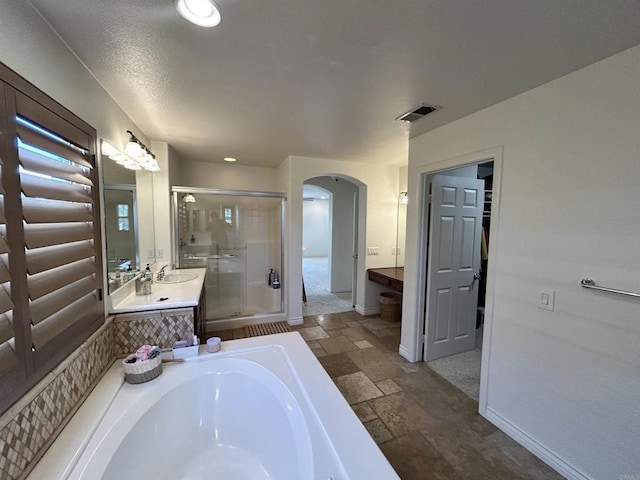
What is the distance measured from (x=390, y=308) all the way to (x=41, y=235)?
381cm

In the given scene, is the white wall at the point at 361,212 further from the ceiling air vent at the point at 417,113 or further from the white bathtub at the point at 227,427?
the white bathtub at the point at 227,427

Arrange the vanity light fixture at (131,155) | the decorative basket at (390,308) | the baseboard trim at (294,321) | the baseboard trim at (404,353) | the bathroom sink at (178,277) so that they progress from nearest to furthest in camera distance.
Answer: the vanity light fixture at (131,155) → the bathroom sink at (178,277) → the baseboard trim at (404,353) → the baseboard trim at (294,321) → the decorative basket at (390,308)

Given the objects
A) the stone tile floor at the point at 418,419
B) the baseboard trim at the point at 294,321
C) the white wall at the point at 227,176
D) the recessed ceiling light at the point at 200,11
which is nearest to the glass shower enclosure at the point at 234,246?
the baseboard trim at the point at 294,321

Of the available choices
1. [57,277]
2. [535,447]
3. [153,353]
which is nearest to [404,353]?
[535,447]

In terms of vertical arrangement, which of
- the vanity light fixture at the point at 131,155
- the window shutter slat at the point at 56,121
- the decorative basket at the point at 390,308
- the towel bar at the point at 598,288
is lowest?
the decorative basket at the point at 390,308

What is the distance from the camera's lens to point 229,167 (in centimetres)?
425

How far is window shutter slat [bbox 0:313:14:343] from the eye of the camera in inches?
32.6

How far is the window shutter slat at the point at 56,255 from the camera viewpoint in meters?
0.98

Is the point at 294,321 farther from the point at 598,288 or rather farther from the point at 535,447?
the point at 598,288

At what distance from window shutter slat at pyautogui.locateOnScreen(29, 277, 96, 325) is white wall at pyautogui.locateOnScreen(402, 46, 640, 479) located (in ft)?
8.54

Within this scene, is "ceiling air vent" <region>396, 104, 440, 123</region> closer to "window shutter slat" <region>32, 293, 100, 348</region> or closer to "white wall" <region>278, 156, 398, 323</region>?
"white wall" <region>278, 156, 398, 323</region>

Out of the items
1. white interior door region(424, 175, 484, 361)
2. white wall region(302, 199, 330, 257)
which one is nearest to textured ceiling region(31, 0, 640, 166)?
white interior door region(424, 175, 484, 361)

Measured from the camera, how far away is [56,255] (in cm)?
111

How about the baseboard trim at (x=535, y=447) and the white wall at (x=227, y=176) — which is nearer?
the baseboard trim at (x=535, y=447)
